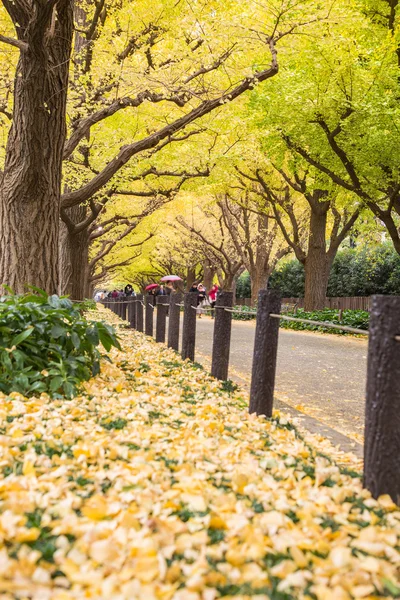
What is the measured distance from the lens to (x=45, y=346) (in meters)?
4.85

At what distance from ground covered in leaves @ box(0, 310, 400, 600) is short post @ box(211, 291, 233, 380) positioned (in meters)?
2.27

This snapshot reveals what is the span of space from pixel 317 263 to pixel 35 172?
42.7ft

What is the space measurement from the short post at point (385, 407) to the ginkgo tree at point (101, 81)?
5.07 metres

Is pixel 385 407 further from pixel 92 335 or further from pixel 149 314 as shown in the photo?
pixel 149 314

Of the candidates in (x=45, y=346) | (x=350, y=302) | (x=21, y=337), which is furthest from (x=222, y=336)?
(x=350, y=302)

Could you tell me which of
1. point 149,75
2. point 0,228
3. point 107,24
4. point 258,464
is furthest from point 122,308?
point 258,464

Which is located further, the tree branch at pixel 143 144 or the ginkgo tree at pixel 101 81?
the tree branch at pixel 143 144

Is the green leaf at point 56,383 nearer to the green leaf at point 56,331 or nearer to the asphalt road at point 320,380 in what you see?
the green leaf at point 56,331

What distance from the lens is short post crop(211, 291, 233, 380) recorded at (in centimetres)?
613

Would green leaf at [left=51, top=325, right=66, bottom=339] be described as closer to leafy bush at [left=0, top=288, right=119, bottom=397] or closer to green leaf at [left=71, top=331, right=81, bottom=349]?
leafy bush at [left=0, top=288, right=119, bottom=397]

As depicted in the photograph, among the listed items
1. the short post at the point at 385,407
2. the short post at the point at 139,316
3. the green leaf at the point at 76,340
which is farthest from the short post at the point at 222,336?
the short post at the point at 139,316

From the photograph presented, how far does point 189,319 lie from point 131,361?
126 centimetres

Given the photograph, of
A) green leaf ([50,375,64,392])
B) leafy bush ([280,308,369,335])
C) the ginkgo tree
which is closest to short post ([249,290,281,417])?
green leaf ([50,375,64,392])

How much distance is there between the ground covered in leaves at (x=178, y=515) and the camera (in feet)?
5.97
